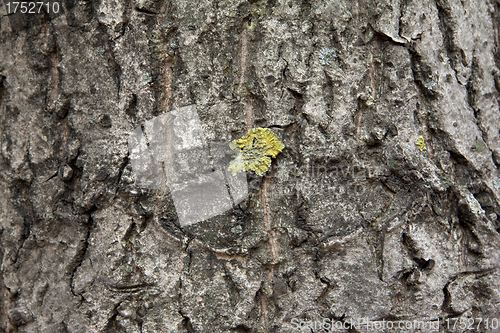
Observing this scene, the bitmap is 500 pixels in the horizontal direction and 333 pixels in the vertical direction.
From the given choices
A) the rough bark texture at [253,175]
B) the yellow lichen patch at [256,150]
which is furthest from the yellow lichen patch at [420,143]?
the yellow lichen patch at [256,150]

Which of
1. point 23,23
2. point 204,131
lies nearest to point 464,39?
point 204,131

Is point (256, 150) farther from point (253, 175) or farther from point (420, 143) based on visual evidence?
point (420, 143)

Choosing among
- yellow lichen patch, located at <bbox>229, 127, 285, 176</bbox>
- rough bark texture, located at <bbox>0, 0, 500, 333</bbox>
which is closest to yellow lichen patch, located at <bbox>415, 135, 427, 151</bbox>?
rough bark texture, located at <bbox>0, 0, 500, 333</bbox>

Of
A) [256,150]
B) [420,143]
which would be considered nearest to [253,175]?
[256,150]

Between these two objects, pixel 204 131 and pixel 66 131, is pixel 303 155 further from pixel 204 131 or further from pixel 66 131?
pixel 66 131

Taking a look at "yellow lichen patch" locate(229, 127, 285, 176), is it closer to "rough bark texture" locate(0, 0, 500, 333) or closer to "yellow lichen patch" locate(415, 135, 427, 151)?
"rough bark texture" locate(0, 0, 500, 333)

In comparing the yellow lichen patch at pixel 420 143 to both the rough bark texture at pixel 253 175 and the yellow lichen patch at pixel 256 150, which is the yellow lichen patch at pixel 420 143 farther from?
the yellow lichen patch at pixel 256 150
